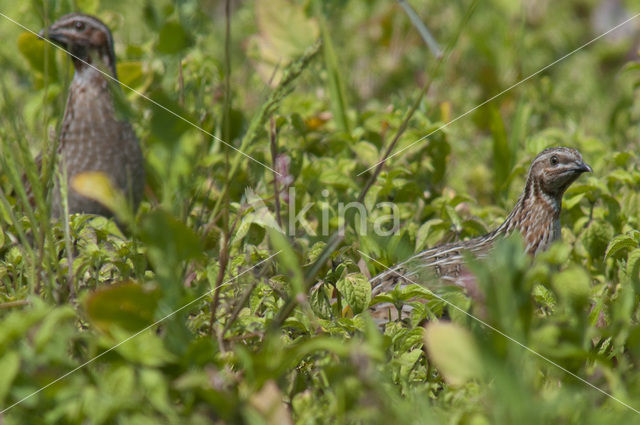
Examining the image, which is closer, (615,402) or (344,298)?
(615,402)

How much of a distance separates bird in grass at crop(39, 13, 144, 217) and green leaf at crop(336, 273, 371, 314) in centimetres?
185

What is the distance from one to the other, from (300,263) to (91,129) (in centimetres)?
211

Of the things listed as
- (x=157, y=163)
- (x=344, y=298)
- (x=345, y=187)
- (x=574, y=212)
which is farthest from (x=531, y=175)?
(x=157, y=163)

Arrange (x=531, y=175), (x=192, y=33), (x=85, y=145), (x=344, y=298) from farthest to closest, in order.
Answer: (x=192, y=33) → (x=85, y=145) → (x=531, y=175) → (x=344, y=298)

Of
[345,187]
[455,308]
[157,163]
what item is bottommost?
[345,187]

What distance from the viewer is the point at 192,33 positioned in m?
5.17

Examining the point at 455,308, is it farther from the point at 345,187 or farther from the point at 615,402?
the point at 345,187

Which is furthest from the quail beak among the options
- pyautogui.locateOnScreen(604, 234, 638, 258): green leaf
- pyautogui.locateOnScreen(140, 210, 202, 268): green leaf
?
pyautogui.locateOnScreen(140, 210, 202, 268): green leaf

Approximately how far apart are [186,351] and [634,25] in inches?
267

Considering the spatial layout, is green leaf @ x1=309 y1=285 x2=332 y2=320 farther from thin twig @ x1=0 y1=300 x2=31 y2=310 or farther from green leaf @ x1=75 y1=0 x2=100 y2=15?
green leaf @ x1=75 y1=0 x2=100 y2=15

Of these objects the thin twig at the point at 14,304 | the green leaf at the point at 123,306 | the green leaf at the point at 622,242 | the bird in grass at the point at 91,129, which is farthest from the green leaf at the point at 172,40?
the green leaf at the point at 622,242

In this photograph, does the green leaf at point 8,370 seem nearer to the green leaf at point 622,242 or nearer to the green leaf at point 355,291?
the green leaf at point 355,291

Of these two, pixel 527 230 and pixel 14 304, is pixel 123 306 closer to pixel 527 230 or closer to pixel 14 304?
pixel 14 304

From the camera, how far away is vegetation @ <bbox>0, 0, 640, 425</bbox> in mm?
2215
